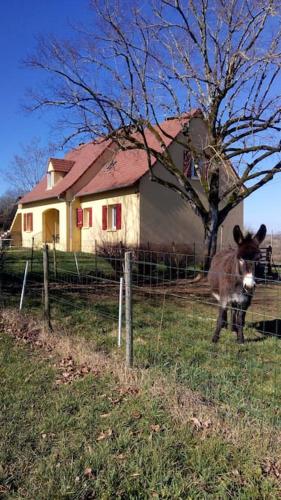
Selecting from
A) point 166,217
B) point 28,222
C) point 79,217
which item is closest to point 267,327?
point 166,217

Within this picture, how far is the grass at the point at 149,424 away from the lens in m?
3.19

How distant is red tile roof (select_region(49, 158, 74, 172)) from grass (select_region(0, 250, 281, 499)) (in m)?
24.9

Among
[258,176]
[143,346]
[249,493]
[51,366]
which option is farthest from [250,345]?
[258,176]

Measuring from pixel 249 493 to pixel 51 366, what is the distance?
3.44 metres

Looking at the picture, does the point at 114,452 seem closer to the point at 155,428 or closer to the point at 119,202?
the point at 155,428

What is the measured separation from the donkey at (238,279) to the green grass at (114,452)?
2.29 metres

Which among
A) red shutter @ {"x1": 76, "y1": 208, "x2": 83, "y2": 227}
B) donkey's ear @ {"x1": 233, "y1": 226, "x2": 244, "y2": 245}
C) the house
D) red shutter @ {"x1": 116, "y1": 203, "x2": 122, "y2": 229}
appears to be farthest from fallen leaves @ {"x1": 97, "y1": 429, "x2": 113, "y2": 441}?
red shutter @ {"x1": 76, "y1": 208, "x2": 83, "y2": 227}

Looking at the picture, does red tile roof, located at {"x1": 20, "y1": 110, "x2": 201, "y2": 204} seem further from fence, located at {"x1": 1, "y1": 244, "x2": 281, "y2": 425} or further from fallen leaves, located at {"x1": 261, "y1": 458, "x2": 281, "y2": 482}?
fallen leaves, located at {"x1": 261, "y1": 458, "x2": 281, "y2": 482}

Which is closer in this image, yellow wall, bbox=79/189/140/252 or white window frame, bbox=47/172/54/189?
yellow wall, bbox=79/189/140/252

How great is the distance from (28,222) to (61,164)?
6302mm

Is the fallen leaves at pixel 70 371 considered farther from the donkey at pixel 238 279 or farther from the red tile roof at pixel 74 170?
the red tile roof at pixel 74 170

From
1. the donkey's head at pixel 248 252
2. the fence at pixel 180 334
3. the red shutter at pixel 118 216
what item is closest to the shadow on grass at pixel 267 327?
the fence at pixel 180 334

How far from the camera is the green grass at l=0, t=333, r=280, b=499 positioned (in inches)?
123

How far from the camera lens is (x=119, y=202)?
75.6 feet
